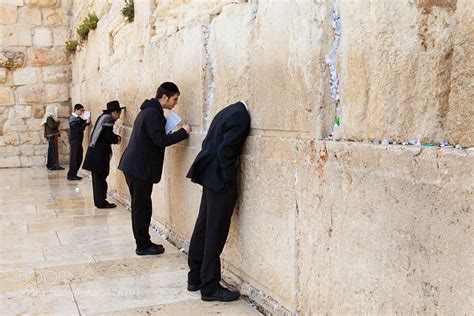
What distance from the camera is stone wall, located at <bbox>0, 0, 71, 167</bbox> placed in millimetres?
13250

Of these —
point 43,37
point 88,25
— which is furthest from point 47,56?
point 88,25

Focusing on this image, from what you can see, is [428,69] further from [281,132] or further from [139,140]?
[139,140]

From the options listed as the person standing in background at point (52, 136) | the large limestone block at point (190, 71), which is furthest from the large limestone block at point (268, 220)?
the person standing in background at point (52, 136)

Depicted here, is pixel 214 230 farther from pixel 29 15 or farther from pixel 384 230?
pixel 29 15

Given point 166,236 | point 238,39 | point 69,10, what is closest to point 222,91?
point 238,39

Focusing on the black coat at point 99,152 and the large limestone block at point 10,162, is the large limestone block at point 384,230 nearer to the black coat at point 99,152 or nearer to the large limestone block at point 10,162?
the black coat at point 99,152

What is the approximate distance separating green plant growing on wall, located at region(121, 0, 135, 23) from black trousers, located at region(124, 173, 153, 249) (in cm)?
312

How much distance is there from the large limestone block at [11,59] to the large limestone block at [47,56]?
203 mm

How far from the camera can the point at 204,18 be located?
461 centimetres

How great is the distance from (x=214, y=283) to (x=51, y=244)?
2478 mm

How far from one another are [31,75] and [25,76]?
0.46 feet

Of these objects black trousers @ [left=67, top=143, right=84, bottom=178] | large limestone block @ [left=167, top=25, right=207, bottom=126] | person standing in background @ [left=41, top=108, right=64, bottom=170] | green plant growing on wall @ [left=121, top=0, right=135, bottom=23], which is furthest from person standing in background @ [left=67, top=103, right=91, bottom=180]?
large limestone block @ [left=167, top=25, right=207, bottom=126]

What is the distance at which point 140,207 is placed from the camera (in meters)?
5.03

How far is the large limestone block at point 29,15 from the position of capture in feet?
43.6
